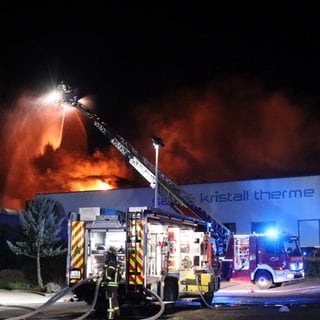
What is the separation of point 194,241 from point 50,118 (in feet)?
91.9

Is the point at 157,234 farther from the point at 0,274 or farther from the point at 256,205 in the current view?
the point at 256,205

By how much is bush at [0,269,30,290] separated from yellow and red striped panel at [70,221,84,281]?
7.84 meters

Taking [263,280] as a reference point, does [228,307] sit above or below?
below

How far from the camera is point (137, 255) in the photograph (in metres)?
12.4

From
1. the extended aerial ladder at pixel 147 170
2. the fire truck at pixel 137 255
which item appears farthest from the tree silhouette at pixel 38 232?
the fire truck at pixel 137 255

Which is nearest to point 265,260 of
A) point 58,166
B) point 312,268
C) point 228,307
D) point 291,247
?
point 291,247

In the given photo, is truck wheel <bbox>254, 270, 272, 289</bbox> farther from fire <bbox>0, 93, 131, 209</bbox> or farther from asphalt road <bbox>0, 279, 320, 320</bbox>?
fire <bbox>0, 93, 131, 209</bbox>

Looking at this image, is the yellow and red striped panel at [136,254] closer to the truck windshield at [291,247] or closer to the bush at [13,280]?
the bush at [13,280]

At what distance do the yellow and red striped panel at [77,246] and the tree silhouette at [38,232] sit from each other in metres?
7.27

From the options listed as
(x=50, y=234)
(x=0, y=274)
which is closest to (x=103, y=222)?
(x=50, y=234)

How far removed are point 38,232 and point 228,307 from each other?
841 centimetres

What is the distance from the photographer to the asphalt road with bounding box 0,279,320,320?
40.9 ft

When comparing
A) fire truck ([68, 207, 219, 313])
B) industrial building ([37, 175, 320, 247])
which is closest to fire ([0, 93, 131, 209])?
industrial building ([37, 175, 320, 247])

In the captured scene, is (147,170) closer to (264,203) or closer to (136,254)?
(264,203)
